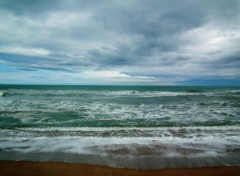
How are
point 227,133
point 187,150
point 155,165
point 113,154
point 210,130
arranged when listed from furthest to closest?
1. point 210,130
2. point 227,133
3. point 187,150
4. point 113,154
5. point 155,165

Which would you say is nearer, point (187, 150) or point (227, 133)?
point (187, 150)

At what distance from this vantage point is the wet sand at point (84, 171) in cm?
424

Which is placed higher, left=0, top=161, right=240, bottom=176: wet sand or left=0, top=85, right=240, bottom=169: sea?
left=0, top=161, right=240, bottom=176: wet sand

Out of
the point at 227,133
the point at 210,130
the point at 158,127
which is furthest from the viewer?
the point at 158,127

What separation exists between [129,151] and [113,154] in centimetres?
55

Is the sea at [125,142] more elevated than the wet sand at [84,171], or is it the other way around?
the wet sand at [84,171]

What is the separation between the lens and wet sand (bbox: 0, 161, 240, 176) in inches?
167

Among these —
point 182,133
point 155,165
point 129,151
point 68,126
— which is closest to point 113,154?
point 129,151

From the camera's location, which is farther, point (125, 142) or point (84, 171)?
point (125, 142)

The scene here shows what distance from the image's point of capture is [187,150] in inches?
230

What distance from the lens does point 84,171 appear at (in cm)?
437

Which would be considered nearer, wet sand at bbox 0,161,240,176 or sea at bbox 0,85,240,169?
wet sand at bbox 0,161,240,176

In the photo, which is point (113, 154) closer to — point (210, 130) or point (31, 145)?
point (31, 145)

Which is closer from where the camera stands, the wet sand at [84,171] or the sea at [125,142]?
the wet sand at [84,171]
